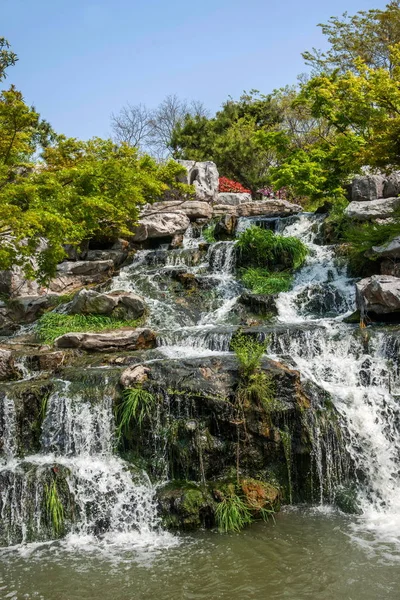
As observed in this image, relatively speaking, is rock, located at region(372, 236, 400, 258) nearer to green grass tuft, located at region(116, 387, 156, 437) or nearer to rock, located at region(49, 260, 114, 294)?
green grass tuft, located at region(116, 387, 156, 437)

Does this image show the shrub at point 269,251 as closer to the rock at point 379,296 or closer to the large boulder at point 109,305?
the large boulder at point 109,305

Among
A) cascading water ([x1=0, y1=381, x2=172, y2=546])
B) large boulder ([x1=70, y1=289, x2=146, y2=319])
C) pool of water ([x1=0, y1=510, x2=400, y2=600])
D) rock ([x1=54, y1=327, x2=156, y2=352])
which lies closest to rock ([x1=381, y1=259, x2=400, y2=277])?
large boulder ([x1=70, y1=289, x2=146, y2=319])

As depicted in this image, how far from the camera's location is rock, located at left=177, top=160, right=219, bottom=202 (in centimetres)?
2177

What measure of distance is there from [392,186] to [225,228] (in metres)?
5.27

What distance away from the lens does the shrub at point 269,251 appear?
48.2 feet

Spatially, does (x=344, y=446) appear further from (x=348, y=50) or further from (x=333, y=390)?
(x=348, y=50)

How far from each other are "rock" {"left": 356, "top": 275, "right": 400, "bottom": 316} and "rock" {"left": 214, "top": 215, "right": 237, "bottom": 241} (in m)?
6.99

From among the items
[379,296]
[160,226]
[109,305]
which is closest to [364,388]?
[379,296]

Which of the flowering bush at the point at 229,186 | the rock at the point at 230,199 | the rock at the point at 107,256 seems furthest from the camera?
the flowering bush at the point at 229,186

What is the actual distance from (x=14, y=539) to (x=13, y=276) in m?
9.30

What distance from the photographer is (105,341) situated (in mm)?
10195

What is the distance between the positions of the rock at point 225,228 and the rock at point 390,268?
5965 millimetres

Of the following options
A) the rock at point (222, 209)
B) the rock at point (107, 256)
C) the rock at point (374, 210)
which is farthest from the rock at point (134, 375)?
the rock at point (222, 209)

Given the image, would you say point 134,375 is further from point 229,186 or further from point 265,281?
point 229,186
